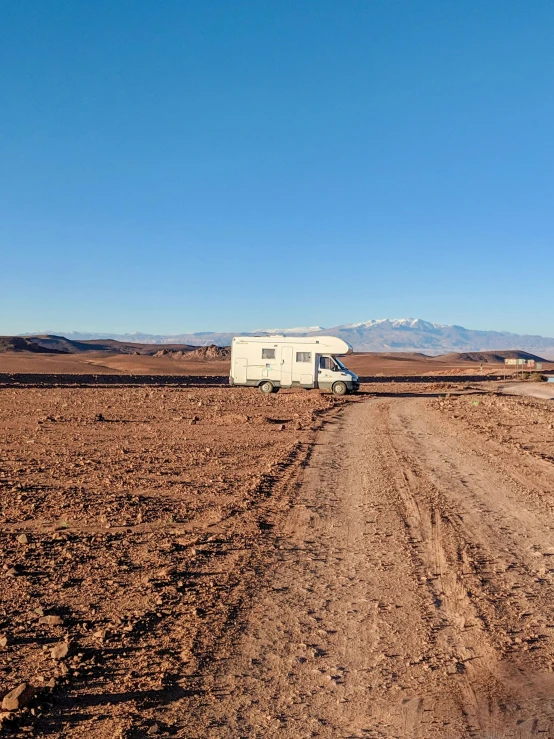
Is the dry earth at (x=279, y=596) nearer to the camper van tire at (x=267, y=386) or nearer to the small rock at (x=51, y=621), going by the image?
the small rock at (x=51, y=621)

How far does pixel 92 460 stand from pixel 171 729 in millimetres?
10106

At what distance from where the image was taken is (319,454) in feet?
49.7

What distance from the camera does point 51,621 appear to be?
18.3 ft

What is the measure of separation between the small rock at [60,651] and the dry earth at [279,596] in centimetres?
5

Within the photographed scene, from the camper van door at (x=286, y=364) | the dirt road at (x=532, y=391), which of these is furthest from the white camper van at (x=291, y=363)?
the dirt road at (x=532, y=391)

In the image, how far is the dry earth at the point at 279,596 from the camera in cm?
432

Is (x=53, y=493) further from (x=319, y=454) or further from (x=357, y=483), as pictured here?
(x=319, y=454)

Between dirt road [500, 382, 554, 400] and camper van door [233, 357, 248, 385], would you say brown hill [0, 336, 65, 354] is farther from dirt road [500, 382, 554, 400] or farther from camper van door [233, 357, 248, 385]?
dirt road [500, 382, 554, 400]

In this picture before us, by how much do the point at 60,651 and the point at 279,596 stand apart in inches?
78.7

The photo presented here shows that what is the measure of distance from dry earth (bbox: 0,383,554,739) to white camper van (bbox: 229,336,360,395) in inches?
833

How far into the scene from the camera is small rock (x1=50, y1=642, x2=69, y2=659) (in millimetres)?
4910

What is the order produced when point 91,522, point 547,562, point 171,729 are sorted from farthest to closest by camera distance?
1. point 91,522
2. point 547,562
3. point 171,729

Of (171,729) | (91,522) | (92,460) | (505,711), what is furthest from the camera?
(92,460)

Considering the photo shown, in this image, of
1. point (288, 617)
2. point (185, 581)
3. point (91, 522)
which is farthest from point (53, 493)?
point (288, 617)
